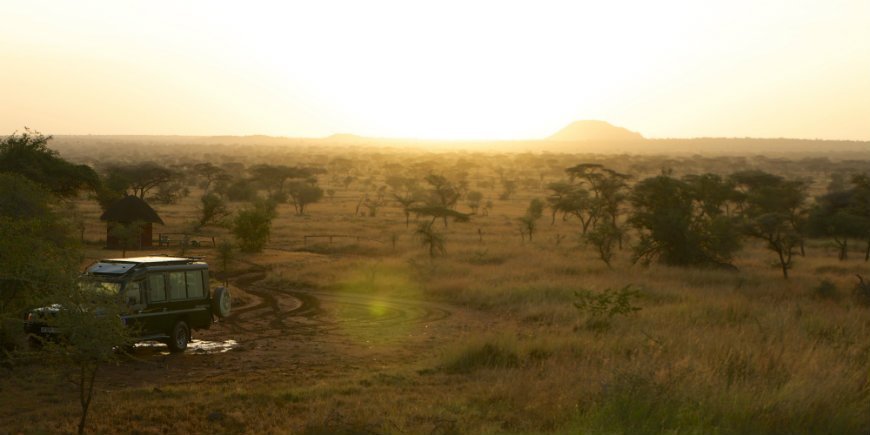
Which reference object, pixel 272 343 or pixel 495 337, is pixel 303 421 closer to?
pixel 495 337

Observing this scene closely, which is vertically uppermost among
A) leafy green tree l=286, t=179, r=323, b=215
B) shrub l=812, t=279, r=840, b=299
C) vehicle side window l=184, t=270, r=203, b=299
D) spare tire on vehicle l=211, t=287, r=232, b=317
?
vehicle side window l=184, t=270, r=203, b=299

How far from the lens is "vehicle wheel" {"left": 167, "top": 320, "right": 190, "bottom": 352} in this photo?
19.1m

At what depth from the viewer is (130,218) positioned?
40125 mm

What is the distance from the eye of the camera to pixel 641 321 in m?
21.2

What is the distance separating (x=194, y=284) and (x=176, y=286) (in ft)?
2.13

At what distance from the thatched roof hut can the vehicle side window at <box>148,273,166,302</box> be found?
22.0m

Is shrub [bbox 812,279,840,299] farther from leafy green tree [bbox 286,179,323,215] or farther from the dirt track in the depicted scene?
leafy green tree [bbox 286,179,323,215]

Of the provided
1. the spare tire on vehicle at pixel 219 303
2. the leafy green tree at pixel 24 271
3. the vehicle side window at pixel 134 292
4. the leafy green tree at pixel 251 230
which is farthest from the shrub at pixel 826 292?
the leafy green tree at pixel 251 230

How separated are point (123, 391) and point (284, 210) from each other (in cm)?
5669

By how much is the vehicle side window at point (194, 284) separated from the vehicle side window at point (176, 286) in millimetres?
165

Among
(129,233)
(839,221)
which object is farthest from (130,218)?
(839,221)

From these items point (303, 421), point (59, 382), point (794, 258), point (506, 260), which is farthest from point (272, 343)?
point (794, 258)

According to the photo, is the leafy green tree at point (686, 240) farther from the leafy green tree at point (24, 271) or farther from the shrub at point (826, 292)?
the leafy green tree at point (24, 271)

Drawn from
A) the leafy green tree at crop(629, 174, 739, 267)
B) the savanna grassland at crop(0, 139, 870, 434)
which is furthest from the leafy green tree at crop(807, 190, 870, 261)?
the leafy green tree at crop(629, 174, 739, 267)
